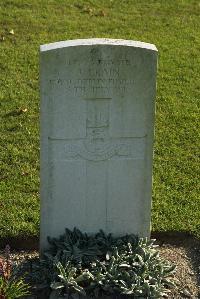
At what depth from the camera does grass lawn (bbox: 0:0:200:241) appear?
21.3 feet

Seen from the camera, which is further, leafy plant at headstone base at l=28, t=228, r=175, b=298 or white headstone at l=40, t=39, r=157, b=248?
leafy plant at headstone base at l=28, t=228, r=175, b=298

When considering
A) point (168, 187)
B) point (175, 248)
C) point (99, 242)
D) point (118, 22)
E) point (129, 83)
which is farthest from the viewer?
point (118, 22)

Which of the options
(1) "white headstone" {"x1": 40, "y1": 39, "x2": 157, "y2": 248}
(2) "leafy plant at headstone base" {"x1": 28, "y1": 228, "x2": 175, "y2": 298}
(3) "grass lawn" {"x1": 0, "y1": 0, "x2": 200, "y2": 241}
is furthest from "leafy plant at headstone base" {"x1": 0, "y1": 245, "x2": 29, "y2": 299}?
(3) "grass lawn" {"x1": 0, "y1": 0, "x2": 200, "y2": 241}

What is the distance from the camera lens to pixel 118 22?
11.7m

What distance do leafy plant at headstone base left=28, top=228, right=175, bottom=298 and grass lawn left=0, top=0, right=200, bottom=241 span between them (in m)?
0.69

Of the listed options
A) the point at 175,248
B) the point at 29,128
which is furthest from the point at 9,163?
the point at 175,248

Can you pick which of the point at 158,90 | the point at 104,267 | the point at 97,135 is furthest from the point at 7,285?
the point at 158,90

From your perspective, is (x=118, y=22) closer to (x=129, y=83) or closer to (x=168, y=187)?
(x=168, y=187)

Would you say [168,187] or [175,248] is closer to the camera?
[175,248]

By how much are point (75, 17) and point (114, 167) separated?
7002 mm

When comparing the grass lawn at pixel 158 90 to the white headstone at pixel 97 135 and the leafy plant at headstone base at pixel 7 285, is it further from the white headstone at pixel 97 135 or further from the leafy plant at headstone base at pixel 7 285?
the leafy plant at headstone base at pixel 7 285

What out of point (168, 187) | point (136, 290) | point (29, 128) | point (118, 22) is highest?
point (118, 22)

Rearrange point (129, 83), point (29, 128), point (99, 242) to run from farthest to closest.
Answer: point (29, 128) < point (99, 242) < point (129, 83)

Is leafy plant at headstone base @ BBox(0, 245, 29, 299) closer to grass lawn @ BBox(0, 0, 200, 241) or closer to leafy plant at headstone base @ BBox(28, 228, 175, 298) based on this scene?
leafy plant at headstone base @ BBox(28, 228, 175, 298)
